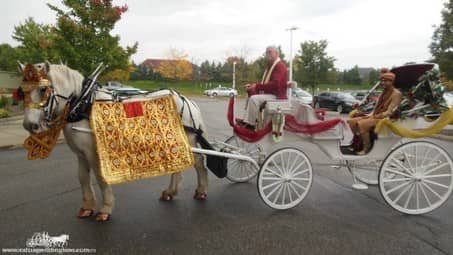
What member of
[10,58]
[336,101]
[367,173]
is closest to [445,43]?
[336,101]

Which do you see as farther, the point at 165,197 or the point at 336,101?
the point at 336,101

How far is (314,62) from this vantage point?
94.6 feet

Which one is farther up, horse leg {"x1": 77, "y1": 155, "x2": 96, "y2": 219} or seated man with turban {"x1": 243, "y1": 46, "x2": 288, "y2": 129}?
seated man with turban {"x1": 243, "y1": 46, "x2": 288, "y2": 129}

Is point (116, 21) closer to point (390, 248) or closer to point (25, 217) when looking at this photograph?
point (25, 217)

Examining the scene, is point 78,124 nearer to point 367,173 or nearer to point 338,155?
point 338,155

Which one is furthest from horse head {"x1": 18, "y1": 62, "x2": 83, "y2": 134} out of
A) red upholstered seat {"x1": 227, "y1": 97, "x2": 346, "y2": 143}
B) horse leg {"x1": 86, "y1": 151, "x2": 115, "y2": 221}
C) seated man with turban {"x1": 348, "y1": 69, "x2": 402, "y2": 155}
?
seated man with turban {"x1": 348, "y1": 69, "x2": 402, "y2": 155}

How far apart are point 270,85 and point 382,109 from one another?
1741 millimetres

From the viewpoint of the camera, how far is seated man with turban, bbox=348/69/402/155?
4188 mm

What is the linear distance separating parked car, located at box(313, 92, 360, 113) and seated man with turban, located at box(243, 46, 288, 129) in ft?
56.2

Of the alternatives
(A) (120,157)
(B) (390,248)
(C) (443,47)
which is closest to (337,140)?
(B) (390,248)

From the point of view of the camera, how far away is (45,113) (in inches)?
130

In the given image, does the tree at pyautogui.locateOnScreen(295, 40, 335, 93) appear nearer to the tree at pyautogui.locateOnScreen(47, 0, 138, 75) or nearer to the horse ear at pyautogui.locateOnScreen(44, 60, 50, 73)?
the tree at pyautogui.locateOnScreen(47, 0, 138, 75)

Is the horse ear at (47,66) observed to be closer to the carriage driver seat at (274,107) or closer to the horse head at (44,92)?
the horse head at (44,92)

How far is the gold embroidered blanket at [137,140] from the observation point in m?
3.41
